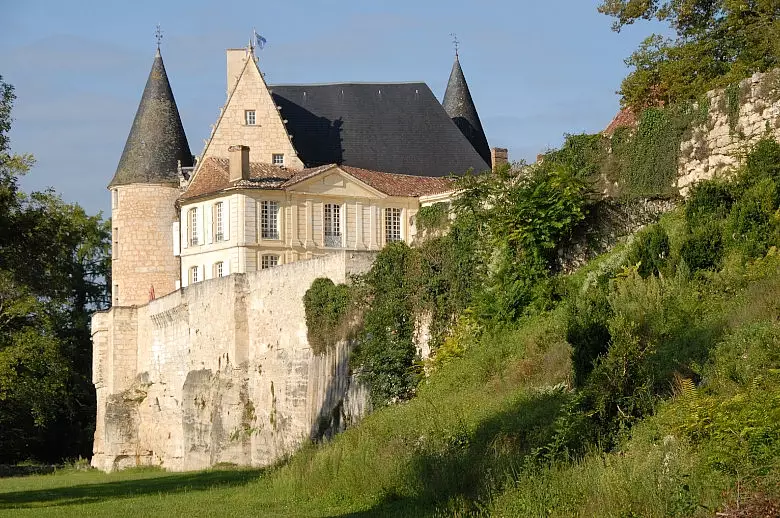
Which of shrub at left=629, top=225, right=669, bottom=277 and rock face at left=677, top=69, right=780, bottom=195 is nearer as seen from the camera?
shrub at left=629, top=225, right=669, bottom=277

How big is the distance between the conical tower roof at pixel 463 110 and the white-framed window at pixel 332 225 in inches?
469

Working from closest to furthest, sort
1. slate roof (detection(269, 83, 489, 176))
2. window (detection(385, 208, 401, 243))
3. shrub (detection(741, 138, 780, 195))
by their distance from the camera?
shrub (detection(741, 138, 780, 195)), window (detection(385, 208, 401, 243)), slate roof (detection(269, 83, 489, 176))

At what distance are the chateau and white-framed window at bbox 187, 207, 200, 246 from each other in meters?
0.06

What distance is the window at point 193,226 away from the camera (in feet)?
144

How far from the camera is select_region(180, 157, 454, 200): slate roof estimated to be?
42.1 metres

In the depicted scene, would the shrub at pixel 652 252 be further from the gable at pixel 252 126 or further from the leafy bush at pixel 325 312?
the gable at pixel 252 126

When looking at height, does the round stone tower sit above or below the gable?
below

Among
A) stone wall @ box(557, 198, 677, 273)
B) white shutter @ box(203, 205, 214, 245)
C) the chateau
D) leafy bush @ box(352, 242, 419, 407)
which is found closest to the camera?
stone wall @ box(557, 198, 677, 273)

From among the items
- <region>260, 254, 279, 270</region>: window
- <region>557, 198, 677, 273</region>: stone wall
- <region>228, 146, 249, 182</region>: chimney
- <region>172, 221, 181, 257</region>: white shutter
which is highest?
<region>228, 146, 249, 182</region>: chimney

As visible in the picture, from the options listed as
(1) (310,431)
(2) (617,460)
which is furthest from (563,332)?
(1) (310,431)

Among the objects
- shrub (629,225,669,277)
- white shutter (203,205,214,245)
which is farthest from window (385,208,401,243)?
shrub (629,225,669,277)

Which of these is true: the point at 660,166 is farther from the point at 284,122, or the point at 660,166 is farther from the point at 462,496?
the point at 284,122

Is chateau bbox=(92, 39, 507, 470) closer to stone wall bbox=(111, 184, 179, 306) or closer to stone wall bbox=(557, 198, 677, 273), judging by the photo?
stone wall bbox=(111, 184, 179, 306)

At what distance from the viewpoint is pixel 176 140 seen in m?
48.5
